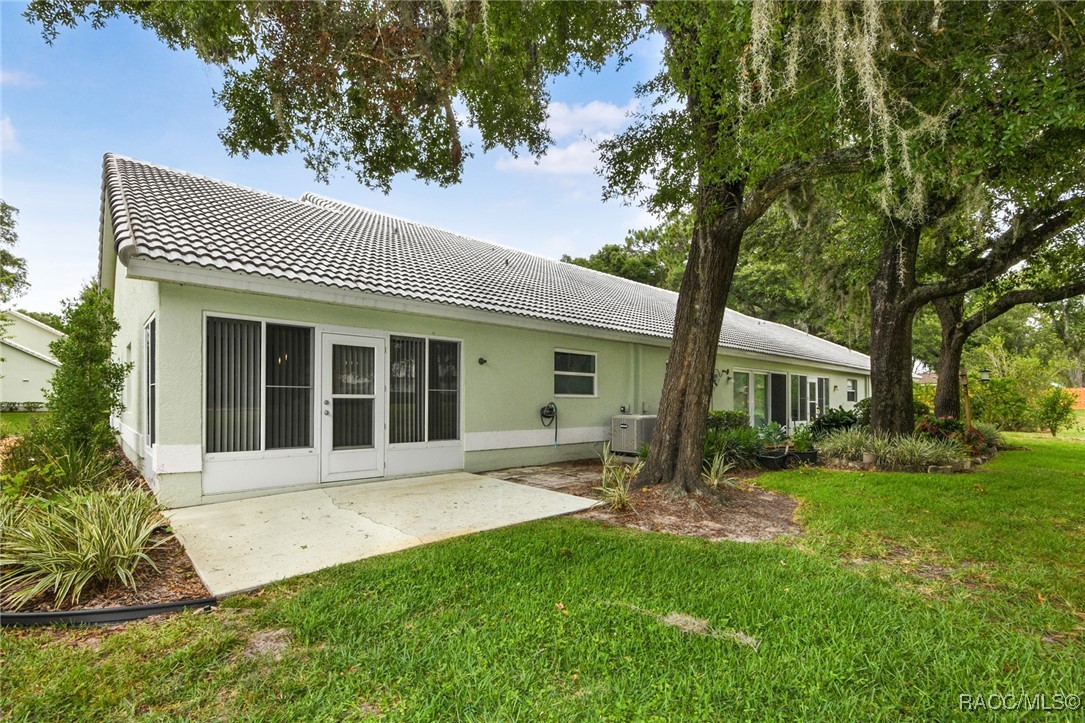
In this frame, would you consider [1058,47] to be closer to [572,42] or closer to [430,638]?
[572,42]

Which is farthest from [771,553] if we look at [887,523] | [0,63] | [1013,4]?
[0,63]

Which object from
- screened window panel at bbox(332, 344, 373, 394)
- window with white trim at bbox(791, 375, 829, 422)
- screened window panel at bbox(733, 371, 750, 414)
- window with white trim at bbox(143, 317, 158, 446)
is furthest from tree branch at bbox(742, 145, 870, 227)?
window with white trim at bbox(791, 375, 829, 422)

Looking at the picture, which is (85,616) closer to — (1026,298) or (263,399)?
(263,399)

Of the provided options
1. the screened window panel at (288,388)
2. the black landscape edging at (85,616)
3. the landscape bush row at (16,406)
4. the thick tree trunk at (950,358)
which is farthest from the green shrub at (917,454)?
the landscape bush row at (16,406)

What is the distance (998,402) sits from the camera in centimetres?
1758

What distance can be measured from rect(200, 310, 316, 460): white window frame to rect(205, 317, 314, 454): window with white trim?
0.04 feet

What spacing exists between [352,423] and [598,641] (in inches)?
200

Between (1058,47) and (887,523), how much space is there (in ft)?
15.3

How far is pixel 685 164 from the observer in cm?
617

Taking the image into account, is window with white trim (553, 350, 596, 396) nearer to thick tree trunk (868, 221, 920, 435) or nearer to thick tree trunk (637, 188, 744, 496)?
thick tree trunk (637, 188, 744, 496)

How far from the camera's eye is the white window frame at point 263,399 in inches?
223

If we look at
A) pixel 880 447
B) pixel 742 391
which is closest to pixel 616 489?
pixel 880 447

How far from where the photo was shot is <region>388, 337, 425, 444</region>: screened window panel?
23.6 ft

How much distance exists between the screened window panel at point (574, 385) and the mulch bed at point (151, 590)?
257 inches
